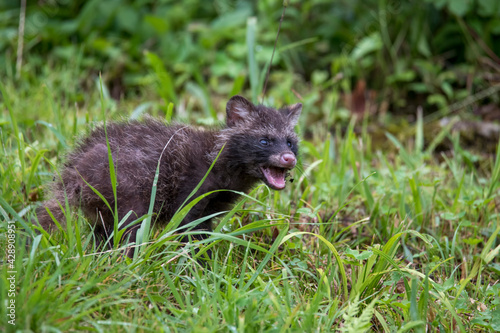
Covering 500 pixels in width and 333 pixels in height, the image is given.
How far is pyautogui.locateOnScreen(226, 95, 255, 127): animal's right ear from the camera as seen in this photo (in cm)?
375

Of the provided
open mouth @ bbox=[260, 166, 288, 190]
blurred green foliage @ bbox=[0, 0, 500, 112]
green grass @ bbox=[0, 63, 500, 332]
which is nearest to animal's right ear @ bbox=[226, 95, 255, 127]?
open mouth @ bbox=[260, 166, 288, 190]

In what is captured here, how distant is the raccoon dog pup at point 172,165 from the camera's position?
3.36 m

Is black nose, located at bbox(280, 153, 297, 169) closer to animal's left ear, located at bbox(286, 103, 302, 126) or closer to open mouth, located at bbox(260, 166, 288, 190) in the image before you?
open mouth, located at bbox(260, 166, 288, 190)

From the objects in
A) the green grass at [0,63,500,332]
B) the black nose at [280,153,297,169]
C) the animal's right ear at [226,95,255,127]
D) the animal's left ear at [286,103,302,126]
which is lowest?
the green grass at [0,63,500,332]

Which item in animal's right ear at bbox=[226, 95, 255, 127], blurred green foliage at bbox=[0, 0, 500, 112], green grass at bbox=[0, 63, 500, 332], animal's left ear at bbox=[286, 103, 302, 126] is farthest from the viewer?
blurred green foliage at bbox=[0, 0, 500, 112]

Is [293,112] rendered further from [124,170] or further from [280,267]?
[124,170]

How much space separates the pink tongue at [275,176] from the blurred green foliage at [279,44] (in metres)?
3.36

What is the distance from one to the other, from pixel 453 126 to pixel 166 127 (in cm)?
A: 428

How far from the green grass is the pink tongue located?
8.7 inches

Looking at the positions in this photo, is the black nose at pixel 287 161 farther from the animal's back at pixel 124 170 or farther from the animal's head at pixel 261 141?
the animal's back at pixel 124 170

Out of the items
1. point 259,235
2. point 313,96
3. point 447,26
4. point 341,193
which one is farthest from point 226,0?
point 259,235

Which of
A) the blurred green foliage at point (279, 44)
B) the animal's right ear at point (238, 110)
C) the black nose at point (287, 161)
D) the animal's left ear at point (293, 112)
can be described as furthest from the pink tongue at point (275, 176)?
the blurred green foliage at point (279, 44)

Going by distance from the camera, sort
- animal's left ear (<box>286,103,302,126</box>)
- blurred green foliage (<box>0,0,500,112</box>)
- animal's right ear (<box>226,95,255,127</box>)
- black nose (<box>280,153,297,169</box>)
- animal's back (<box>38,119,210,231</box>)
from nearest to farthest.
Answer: animal's back (<box>38,119,210,231</box>), black nose (<box>280,153,297,169</box>), animal's right ear (<box>226,95,255,127</box>), animal's left ear (<box>286,103,302,126</box>), blurred green foliage (<box>0,0,500,112</box>)

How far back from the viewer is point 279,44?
23.4 ft
